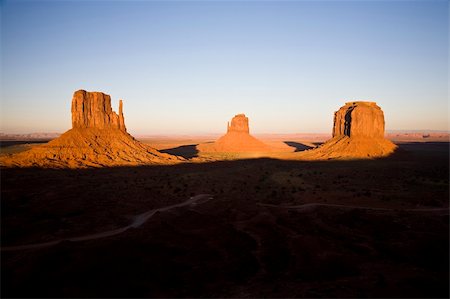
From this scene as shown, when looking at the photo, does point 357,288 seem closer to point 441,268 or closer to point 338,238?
point 441,268

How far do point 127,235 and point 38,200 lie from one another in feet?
63.2

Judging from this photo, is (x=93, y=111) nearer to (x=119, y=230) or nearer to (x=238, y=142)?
(x=119, y=230)

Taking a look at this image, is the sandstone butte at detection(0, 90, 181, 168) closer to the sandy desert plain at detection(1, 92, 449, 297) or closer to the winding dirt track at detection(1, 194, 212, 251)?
the sandy desert plain at detection(1, 92, 449, 297)

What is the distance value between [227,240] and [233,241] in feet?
1.64

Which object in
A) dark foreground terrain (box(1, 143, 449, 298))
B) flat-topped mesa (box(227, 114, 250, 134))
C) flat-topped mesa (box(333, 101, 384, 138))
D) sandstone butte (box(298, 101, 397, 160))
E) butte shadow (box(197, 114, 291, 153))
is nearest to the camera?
dark foreground terrain (box(1, 143, 449, 298))

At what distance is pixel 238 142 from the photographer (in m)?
137

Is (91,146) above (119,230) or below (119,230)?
above

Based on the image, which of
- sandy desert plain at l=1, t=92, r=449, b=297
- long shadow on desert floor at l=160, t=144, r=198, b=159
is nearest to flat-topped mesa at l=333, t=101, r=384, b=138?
sandy desert plain at l=1, t=92, r=449, b=297

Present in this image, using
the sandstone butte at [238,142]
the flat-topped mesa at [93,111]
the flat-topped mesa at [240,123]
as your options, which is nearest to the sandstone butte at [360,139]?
the sandstone butte at [238,142]

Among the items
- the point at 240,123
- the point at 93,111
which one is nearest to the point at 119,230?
the point at 93,111

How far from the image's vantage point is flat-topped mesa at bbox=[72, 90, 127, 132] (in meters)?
80.9

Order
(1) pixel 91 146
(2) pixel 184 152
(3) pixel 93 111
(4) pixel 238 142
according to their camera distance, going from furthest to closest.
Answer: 1. (4) pixel 238 142
2. (2) pixel 184 152
3. (3) pixel 93 111
4. (1) pixel 91 146

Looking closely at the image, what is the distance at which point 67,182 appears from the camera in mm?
50500

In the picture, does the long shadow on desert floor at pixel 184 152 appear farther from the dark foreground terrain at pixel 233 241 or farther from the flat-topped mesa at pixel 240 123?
the dark foreground terrain at pixel 233 241
